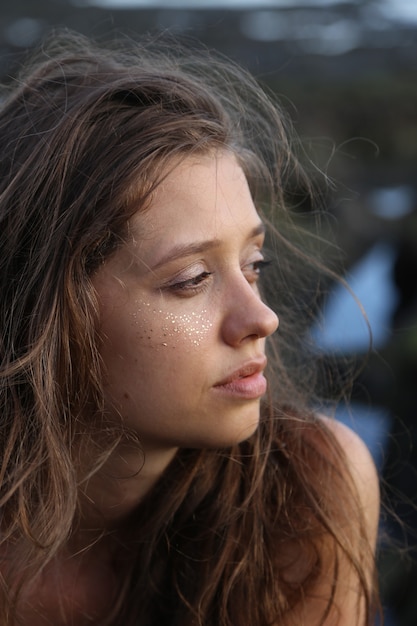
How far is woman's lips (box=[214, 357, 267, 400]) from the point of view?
5.61 feet

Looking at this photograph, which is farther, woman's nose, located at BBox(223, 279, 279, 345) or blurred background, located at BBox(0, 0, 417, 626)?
blurred background, located at BBox(0, 0, 417, 626)

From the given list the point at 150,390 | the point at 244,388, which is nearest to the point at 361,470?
the point at 244,388

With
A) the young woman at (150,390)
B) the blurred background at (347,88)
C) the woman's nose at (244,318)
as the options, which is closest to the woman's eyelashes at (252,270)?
the young woman at (150,390)

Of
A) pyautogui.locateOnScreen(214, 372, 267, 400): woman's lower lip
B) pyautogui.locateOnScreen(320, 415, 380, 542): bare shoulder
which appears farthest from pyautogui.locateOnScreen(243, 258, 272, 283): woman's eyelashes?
pyautogui.locateOnScreen(320, 415, 380, 542): bare shoulder

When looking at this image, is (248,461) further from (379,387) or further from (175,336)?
(379,387)

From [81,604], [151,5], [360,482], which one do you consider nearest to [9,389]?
[81,604]

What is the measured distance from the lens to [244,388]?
1.72 metres

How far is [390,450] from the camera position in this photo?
340cm

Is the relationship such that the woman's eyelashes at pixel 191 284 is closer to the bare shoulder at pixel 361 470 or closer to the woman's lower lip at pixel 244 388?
the woman's lower lip at pixel 244 388

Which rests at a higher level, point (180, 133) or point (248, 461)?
point (180, 133)

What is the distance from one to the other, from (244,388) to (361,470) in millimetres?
549

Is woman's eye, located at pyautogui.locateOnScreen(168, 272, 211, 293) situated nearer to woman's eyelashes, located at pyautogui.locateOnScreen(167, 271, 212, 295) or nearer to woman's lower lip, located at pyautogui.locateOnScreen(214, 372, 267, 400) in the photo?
woman's eyelashes, located at pyautogui.locateOnScreen(167, 271, 212, 295)

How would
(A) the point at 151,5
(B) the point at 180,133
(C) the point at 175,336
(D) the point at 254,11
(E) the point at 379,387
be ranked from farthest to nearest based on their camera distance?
(D) the point at 254,11, (A) the point at 151,5, (E) the point at 379,387, (B) the point at 180,133, (C) the point at 175,336

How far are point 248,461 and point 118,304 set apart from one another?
0.59 m
